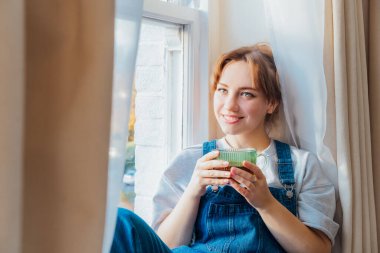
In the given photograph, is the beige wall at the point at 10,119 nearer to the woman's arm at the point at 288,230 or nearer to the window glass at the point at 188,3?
the woman's arm at the point at 288,230

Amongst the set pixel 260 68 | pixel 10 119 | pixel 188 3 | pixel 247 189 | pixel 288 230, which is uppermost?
pixel 188 3

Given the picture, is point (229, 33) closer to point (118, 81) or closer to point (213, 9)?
point (213, 9)

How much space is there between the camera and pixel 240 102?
4.64 ft

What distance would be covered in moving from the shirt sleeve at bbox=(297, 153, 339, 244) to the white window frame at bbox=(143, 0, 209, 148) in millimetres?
356

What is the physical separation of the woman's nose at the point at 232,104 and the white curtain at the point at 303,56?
0.53 feet

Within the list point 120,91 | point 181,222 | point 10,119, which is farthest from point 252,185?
point 10,119

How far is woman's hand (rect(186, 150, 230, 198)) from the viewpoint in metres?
1.22

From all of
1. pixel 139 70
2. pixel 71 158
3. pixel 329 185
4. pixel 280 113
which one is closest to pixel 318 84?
pixel 280 113

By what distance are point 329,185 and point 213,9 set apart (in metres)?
0.65

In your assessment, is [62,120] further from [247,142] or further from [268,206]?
[247,142]

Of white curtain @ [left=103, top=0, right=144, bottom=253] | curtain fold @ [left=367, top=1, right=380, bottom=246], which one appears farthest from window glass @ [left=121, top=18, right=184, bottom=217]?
white curtain @ [left=103, top=0, right=144, bottom=253]

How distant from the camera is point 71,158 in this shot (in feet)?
1.97

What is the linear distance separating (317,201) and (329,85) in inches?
13.6

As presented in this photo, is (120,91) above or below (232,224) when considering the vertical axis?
above
